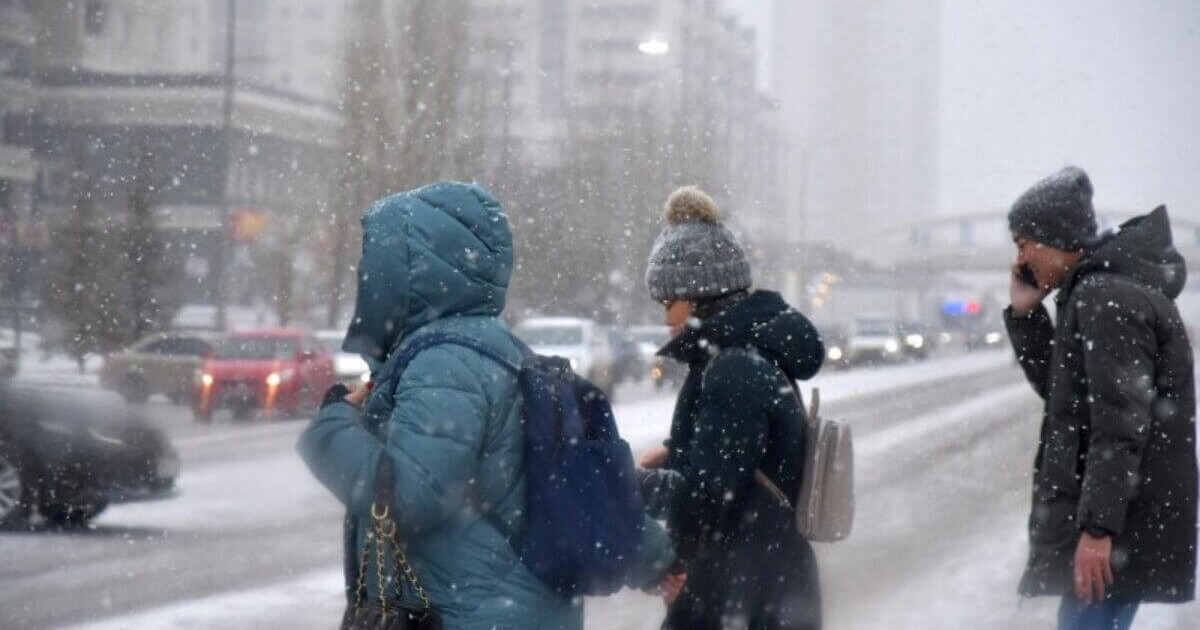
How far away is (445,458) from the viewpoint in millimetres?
2338

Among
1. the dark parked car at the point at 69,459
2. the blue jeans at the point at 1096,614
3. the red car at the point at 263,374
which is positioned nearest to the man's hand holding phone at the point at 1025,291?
the blue jeans at the point at 1096,614

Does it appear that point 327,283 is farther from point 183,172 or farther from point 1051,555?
point 1051,555

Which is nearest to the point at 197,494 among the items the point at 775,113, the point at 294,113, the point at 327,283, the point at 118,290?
the point at 775,113

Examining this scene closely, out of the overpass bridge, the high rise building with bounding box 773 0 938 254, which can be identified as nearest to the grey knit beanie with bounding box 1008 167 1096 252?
the overpass bridge

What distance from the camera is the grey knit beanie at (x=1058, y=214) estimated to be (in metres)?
3.36

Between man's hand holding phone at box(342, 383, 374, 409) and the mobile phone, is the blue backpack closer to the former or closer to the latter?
man's hand holding phone at box(342, 383, 374, 409)

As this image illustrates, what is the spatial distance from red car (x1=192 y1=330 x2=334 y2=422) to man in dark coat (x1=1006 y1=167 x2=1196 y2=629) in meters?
17.5

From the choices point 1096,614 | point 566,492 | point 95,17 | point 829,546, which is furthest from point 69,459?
point 95,17

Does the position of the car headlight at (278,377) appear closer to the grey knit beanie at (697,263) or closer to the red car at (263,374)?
the red car at (263,374)

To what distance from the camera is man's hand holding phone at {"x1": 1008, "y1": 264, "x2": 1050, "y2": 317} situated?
346 centimetres

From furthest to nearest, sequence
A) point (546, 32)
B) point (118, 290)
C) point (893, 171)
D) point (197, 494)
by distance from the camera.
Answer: point (118, 290)
point (546, 32)
point (197, 494)
point (893, 171)

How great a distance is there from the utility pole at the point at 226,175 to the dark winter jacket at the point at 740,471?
2022 centimetres

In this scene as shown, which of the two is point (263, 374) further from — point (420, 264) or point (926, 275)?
point (420, 264)

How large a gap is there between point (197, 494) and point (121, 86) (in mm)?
12134
